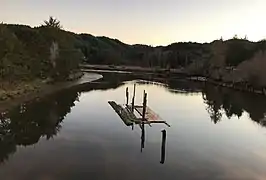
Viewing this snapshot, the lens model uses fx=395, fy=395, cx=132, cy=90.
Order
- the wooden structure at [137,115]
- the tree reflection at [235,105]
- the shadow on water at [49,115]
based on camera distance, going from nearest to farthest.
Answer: the shadow on water at [49,115] < the wooden structure at [137,115] < the tree reflection at [235,105]

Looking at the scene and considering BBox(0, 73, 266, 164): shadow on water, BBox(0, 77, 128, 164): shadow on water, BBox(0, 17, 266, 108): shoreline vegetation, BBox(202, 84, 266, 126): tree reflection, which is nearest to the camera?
BBox(0, 77, 128, 164): shadow on water

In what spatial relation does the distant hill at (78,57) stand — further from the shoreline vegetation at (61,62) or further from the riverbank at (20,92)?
the riverbank at (20,92)

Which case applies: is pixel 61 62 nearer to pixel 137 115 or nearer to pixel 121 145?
pixel 137 115

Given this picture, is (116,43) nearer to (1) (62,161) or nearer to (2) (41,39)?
(2) (41,39)

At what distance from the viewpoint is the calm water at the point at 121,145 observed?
1170cm

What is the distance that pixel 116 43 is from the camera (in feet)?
373

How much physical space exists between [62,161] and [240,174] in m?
5.52

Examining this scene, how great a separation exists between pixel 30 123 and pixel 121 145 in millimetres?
5531

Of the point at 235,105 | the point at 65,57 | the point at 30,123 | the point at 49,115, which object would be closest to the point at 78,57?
the point at 65,57

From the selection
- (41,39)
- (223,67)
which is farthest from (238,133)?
(223,67)

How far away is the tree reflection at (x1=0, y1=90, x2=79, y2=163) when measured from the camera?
14.8 m

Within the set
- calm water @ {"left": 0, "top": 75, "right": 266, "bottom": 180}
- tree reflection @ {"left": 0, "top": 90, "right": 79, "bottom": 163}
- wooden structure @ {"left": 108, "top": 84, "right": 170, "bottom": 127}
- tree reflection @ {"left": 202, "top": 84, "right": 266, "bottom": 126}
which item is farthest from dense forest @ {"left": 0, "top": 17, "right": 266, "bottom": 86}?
wooden structure @ {"left": 108, "top": 84, "right": 170, "bottom": 127}

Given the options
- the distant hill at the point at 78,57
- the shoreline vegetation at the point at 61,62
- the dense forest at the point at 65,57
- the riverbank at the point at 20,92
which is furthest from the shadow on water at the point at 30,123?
the distant hill at the point at 78,57

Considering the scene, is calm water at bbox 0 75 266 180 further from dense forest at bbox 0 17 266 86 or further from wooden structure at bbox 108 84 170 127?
dense forest at bbox 0 17 266 86
